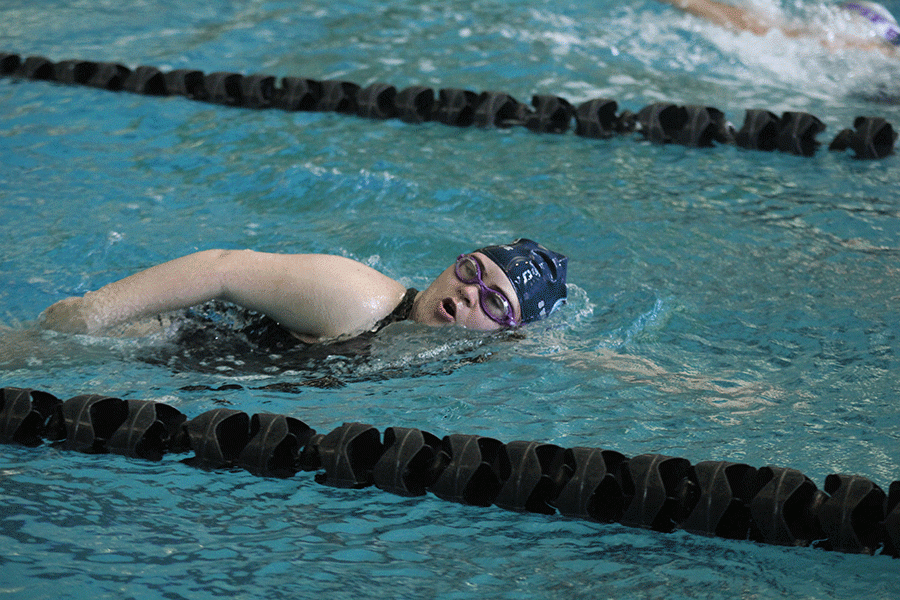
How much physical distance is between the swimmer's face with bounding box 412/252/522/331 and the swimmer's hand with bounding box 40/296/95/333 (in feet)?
3.80

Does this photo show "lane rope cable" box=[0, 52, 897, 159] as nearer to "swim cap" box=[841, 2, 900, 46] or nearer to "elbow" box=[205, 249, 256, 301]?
"swim cap" box=[841, 2, 900, 46]

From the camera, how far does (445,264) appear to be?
4410mm

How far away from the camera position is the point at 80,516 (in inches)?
92.7

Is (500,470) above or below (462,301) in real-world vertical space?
below

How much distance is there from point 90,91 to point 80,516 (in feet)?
15.6

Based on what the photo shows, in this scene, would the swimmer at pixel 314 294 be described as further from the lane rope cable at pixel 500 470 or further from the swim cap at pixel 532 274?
the lane rope cable at pixel 500 470

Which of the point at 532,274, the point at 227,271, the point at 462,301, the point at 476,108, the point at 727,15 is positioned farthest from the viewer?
the point at 727,15

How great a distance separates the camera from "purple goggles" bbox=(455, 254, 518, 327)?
3295mm

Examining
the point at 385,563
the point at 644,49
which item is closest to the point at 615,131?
the point at 644,49

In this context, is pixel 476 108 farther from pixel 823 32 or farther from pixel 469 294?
pixel 823 32

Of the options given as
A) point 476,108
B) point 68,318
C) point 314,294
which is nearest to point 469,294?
point 314,294

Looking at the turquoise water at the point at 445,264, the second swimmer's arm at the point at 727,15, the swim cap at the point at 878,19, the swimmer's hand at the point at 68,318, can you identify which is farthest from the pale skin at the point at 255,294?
the swim cap at the point at 878,19

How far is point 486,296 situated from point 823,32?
608 centimetres

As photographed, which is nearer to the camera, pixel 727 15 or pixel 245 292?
pixel 245 292
